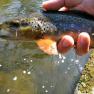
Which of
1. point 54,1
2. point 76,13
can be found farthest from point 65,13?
point 54,1

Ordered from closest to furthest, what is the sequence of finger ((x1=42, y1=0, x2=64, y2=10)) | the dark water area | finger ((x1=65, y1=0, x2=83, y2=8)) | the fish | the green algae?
the fish < finger ((x1=42, y1=0, x2=64, y2=10)) < finger ((x1=65, y1=0, x2=83, y2=8)) < the green algae < the dark water area

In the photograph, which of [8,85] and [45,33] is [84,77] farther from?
[45,33]

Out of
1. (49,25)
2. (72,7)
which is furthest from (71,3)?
(49,25)

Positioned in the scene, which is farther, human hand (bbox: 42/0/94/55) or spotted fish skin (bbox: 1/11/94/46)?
human hand (bbox: 42/0/94/55)

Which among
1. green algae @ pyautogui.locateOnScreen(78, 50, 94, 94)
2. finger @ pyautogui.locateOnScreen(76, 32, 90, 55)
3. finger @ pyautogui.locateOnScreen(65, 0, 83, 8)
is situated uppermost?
finger @ pyautogui.locateOnScreen(65, 0, 83, 8)

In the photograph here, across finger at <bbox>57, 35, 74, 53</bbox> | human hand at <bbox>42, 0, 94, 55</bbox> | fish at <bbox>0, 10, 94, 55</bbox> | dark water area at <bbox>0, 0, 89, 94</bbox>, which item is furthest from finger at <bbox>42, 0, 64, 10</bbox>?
dark water area at <bbox>0, 0, 89, 94</bbox>

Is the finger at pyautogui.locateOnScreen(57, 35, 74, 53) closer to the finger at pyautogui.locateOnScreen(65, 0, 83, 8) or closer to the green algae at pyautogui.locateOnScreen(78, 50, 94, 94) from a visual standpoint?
the finger at pyautogui.locateOnScreen(65, 0, 83, 8)

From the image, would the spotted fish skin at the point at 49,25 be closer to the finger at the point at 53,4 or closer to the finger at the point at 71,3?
the finger at the point at 53,4
